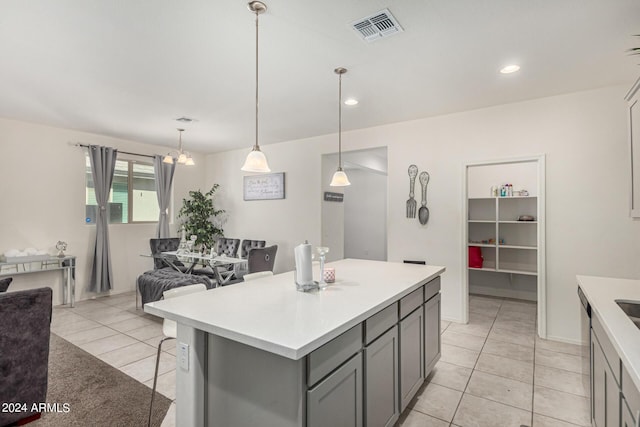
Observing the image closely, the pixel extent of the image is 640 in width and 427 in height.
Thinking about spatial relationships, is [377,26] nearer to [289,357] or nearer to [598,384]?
[289,357]

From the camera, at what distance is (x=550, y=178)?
3578 mm

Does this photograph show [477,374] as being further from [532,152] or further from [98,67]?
[98,67]

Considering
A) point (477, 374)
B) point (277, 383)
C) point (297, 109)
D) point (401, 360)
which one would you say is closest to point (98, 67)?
point (297, 109)

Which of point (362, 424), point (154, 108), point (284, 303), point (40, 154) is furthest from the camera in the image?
point (40, 154)

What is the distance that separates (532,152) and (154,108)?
452 centimetres

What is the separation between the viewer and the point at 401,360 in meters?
2.10

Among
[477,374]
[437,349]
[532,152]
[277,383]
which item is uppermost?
[532,152]

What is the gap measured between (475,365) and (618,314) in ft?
5.44

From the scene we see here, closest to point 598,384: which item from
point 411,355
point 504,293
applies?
point 411,355

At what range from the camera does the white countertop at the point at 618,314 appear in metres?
1.18

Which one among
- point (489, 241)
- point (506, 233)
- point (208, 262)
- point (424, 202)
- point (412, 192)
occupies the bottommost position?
point (208, 262)

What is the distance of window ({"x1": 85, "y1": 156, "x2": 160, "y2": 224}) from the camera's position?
5.29 m

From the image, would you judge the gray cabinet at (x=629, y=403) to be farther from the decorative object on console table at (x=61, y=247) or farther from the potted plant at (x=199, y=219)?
the decorative object on console table at (x=61, y=247)

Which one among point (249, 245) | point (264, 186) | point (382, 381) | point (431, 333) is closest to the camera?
point (382, 381)
